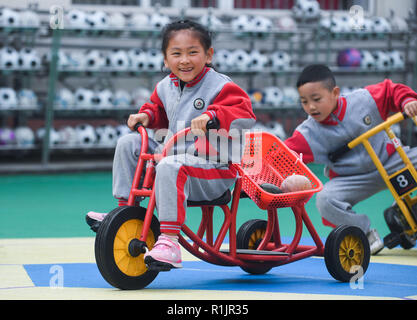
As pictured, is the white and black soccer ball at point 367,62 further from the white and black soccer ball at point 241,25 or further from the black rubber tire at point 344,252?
the black rubber tire at point 344,252

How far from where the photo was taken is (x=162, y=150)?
3256 millimetres

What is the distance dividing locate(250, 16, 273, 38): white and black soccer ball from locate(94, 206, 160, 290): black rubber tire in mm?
7516

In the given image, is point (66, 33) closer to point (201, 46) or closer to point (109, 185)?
point (109, 185)

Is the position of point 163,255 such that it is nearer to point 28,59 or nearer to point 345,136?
point 345,136

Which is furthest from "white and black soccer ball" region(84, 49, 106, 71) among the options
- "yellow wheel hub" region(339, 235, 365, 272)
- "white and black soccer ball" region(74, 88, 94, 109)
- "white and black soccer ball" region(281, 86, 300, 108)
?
"yellow wheel hub" region(339, 235, 365, 272)

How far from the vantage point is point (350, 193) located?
4.38 metres

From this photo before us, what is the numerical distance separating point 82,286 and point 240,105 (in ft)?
3.45

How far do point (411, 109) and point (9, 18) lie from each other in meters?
6.41

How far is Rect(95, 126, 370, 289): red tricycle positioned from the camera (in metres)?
3.03

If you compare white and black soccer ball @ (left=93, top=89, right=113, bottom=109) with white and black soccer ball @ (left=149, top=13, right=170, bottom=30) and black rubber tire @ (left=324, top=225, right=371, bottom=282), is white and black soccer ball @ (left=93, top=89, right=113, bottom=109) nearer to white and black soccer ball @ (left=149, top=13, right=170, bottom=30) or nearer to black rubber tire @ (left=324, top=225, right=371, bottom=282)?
white and black soccer ball @ (left=149, top=13, right=170, bottom=30)

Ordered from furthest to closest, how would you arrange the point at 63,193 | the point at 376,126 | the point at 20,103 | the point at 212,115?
1. the point at 20,103
2. the point at 63,193
3. the point at 376,126
4. the point at 212,115

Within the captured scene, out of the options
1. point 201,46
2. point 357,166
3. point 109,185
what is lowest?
point 109,185

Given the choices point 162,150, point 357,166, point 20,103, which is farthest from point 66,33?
point 162,150

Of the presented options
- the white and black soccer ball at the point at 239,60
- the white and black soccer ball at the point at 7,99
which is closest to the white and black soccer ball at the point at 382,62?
the white and black soccer ball at the point at 239,60
